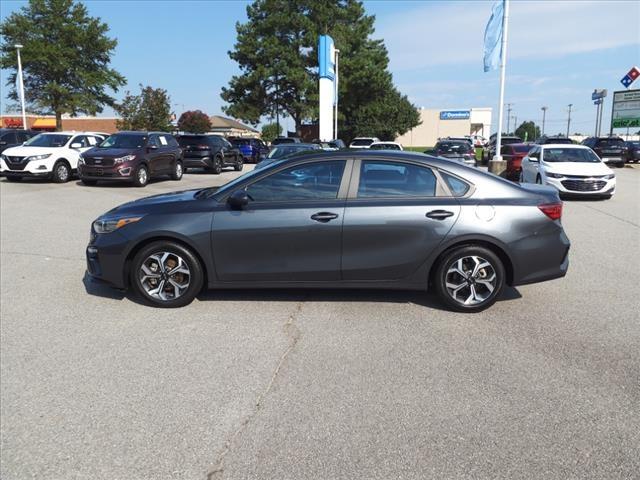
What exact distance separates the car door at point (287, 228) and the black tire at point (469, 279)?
1.03 m

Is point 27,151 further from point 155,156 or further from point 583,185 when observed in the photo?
point 583,185

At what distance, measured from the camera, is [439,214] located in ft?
16.0

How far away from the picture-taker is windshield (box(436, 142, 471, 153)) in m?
21.6

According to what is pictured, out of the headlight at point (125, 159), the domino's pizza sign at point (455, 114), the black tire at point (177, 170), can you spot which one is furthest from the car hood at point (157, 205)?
the domino's pizza sign at point (455, 114)

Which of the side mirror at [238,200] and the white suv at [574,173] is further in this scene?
the white suv at [574,173]

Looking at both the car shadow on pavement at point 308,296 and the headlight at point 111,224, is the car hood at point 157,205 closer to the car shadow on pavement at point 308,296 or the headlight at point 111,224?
the headlight at point 111,224

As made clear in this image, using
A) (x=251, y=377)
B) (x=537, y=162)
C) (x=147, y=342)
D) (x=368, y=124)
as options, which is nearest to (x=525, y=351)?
(x=251, y=377)

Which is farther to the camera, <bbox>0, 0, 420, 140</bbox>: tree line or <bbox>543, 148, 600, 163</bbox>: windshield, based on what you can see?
<bbox>0, 0, 420, 140</bbox>: tree line

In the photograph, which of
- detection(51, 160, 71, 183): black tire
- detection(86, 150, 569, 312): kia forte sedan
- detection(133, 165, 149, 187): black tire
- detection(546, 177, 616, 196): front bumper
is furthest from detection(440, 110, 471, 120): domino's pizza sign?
detection(86, 150, 569, 312): kia forte sedan

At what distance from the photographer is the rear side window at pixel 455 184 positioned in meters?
5.01

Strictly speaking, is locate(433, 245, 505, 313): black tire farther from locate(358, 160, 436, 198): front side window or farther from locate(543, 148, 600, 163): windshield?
locate(543, 148, 600, 163): windshield

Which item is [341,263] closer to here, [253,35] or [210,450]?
[210,450]

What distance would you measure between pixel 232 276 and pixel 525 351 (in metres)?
Result: 2.72

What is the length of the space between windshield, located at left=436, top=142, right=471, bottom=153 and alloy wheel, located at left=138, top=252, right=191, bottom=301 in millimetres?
17990
